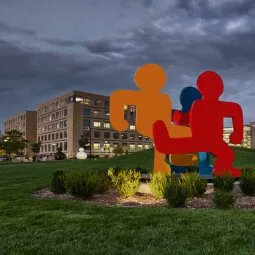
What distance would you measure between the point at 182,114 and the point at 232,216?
28.4 ft

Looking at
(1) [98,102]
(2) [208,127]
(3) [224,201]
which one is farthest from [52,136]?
(3) [224,201]

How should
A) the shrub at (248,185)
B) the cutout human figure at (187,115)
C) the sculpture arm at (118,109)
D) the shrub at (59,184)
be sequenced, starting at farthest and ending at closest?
the cutout human figure at (187,115) < the sculpture arm at (118,109) < the shrub at (59,184) < the shrub at (248,185)

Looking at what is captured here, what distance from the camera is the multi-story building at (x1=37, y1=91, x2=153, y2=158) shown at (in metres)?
118

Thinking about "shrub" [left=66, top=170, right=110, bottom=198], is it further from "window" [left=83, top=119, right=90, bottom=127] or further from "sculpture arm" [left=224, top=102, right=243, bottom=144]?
"window" [left=83, top=119, right=90, bottom=127]

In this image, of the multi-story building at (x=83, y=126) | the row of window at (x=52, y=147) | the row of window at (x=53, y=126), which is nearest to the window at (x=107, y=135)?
the multi-story building at (x=83, y=126)

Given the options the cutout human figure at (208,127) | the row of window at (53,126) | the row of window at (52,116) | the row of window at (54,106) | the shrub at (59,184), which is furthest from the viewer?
the row of window at (54,106)

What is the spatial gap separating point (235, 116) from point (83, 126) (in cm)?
10591

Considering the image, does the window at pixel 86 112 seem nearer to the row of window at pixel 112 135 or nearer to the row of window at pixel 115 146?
the row of window at pixel 112 135

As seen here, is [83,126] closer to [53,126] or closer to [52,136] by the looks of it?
[53,126]

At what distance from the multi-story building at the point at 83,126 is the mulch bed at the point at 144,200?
10263 cm

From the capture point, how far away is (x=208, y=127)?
1424 centimetres

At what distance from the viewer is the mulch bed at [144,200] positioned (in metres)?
10.1

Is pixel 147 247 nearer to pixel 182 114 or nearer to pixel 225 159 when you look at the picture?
pixel 225 159

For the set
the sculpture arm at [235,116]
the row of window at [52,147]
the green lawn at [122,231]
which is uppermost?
the sculpture arm at [235,116]
